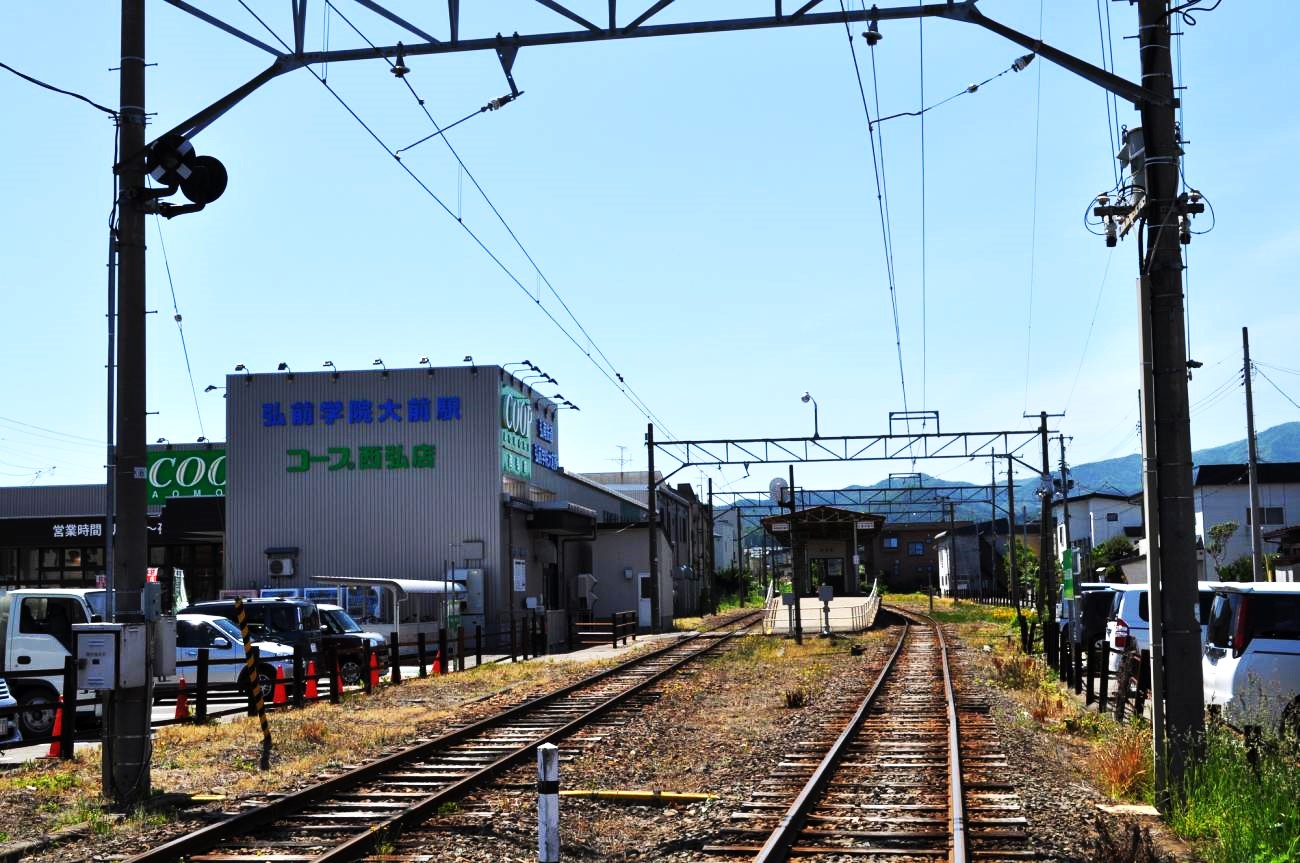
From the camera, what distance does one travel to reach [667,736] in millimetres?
15969

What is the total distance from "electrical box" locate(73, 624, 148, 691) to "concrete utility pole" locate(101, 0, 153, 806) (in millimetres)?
146

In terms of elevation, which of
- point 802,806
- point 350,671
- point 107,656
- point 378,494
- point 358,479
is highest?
point 358,479

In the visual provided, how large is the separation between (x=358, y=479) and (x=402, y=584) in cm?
850

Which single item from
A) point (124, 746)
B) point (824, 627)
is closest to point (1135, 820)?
point (124, 746)

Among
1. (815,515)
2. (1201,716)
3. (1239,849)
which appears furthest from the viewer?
(815,515)

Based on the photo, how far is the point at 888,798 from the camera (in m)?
11.1

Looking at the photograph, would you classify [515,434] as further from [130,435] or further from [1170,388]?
[1170,388]

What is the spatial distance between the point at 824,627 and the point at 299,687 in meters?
24.3

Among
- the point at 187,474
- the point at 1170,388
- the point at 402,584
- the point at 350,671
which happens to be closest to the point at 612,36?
the point at 1170,388

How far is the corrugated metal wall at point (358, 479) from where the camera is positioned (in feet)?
138

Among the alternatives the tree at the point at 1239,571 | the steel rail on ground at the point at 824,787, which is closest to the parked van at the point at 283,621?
the steel rail on ground at the point at 824,787

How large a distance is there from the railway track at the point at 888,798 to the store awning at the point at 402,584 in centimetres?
1697

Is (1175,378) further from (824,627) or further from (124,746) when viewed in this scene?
(824,627)

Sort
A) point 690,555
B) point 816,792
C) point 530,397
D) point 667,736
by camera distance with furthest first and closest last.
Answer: point 690,555 → point 530,397 → point 667,736 → point 816,792
